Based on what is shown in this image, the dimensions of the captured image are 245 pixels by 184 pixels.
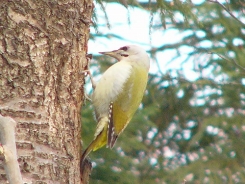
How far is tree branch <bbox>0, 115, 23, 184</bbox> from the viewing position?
2.24m

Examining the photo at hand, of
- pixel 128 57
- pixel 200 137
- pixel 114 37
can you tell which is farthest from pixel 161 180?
pixel 128 57

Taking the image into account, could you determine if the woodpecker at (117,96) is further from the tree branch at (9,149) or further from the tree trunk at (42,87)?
the tree branch at (9,149)

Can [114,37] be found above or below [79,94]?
below

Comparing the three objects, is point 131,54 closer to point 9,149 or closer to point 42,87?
point 42,87

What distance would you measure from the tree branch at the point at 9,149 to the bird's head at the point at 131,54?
2.78 metres

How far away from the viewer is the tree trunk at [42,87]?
10.3 ft

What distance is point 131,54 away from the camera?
516 centimetres

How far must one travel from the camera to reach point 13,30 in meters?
3.22

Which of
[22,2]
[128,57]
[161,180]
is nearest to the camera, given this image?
[22,2]

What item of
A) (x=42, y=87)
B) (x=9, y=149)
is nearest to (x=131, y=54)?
(x=42, y=87)

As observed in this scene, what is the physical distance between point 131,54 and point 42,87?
2034 millimetres

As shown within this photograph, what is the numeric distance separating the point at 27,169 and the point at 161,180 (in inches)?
178

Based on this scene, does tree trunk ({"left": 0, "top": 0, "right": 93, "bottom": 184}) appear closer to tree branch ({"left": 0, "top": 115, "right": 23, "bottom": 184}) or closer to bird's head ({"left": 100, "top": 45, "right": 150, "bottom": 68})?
tree branch ({"left": 0, "top": 115, "right": 23, "bottom": 184})

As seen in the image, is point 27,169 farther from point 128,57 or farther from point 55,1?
point 128,57
